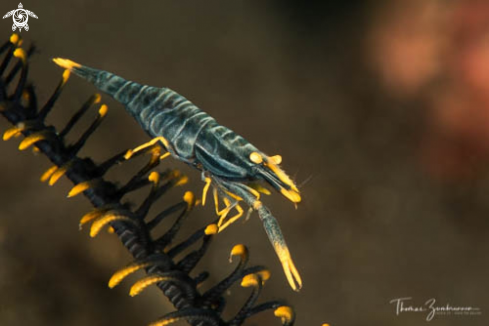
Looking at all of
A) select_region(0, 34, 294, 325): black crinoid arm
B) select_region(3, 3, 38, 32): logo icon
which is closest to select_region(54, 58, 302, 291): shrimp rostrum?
select_region(3, 3, 38, 32): logo icon

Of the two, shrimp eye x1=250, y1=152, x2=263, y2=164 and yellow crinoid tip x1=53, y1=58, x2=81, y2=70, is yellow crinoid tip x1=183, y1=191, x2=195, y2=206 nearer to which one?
shrimp eye x1=250, y1=152, x2=263, y2=164

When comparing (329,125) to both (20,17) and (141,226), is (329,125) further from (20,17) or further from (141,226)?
(20,17)

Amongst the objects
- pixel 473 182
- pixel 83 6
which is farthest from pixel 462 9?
pixel 83 6

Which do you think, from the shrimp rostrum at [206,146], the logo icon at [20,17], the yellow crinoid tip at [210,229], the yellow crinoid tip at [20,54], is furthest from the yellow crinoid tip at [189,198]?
the logo icon at [20,17]

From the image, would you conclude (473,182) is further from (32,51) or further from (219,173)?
(32,51)

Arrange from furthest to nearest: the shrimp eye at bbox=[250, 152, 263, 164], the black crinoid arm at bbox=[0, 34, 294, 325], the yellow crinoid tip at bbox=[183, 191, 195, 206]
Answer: the shrimp eye at bbox=[250, 152, 263, 164] < the yellow crinoid tip at bbox=[183, 191, 195, 206] < the black crinoid arm at bbox=[0, 34, 294, 325]

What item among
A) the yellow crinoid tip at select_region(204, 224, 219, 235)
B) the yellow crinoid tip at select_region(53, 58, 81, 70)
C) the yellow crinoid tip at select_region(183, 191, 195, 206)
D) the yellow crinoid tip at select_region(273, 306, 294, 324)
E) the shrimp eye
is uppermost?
the yellow crinoid tip at select_region(53, 58, 81, 70)

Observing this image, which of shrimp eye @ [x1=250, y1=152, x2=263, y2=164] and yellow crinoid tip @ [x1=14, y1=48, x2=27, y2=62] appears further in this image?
shrimp eye @ [x1=250, y1=152, x2=263, y2=164]

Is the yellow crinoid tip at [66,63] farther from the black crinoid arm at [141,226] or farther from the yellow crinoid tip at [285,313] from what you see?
the yellow crinoid tip at [285,313]

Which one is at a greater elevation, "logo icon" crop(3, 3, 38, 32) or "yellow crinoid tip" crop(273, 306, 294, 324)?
"logo icon" crop(3, 3, 38, 32)
